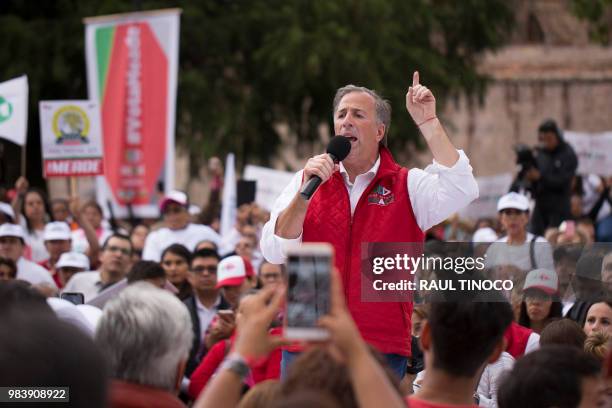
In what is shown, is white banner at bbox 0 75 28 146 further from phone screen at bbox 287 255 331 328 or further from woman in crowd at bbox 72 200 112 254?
phone screen at bbox 287 255 331 328

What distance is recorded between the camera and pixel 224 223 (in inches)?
576

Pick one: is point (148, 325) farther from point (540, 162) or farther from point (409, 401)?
point (540, 162)

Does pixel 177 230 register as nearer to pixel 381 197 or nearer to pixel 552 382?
pixel 381 197

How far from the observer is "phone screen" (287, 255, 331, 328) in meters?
3.49

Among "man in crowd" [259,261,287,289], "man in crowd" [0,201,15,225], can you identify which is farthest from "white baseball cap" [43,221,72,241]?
"man in crowd" [259,261,287,289]

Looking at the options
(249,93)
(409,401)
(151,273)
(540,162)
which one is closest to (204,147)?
(249,93)

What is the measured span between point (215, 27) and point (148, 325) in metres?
18.1

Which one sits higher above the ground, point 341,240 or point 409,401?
point 341,240

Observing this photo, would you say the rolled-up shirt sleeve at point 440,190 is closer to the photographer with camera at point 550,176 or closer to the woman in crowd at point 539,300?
the woman in crowd at point 539,300

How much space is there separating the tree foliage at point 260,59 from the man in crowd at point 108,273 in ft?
31.6

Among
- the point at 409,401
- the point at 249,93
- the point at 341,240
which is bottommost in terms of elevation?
the point at 409,401

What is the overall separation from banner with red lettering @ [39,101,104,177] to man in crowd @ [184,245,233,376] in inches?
112

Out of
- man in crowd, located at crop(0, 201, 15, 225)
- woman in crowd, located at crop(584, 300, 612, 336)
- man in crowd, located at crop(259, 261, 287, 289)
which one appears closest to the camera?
woman in crowd, located at crop(584, 300, 612, 336)

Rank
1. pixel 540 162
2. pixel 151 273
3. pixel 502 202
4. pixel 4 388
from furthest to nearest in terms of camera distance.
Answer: pixel 540 162
pixel 502 202
pixel 151 273
pixel 4 388
